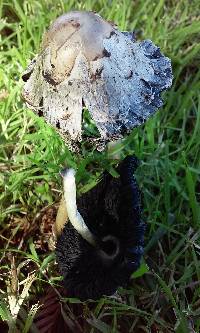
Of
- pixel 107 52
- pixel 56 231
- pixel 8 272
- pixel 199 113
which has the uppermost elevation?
pixel 107 52

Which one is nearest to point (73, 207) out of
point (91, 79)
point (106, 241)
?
point (106, 241)

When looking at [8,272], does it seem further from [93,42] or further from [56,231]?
[93,42]

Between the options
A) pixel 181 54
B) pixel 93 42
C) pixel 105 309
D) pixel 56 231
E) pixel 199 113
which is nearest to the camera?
pixel 93 42

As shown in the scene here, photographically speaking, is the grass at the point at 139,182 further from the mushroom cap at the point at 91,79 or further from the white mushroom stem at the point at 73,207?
the mushroom cap at the point at 91,79

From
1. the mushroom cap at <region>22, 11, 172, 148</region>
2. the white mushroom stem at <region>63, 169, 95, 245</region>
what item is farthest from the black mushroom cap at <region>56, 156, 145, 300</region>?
the mushroom cap at <region>22, 11, 172, 148</region>

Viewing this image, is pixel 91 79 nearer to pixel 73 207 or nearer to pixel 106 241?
pixel 73 207

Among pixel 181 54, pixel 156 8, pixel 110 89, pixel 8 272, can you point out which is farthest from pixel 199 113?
pixel 8 272

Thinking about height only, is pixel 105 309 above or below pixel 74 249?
below
